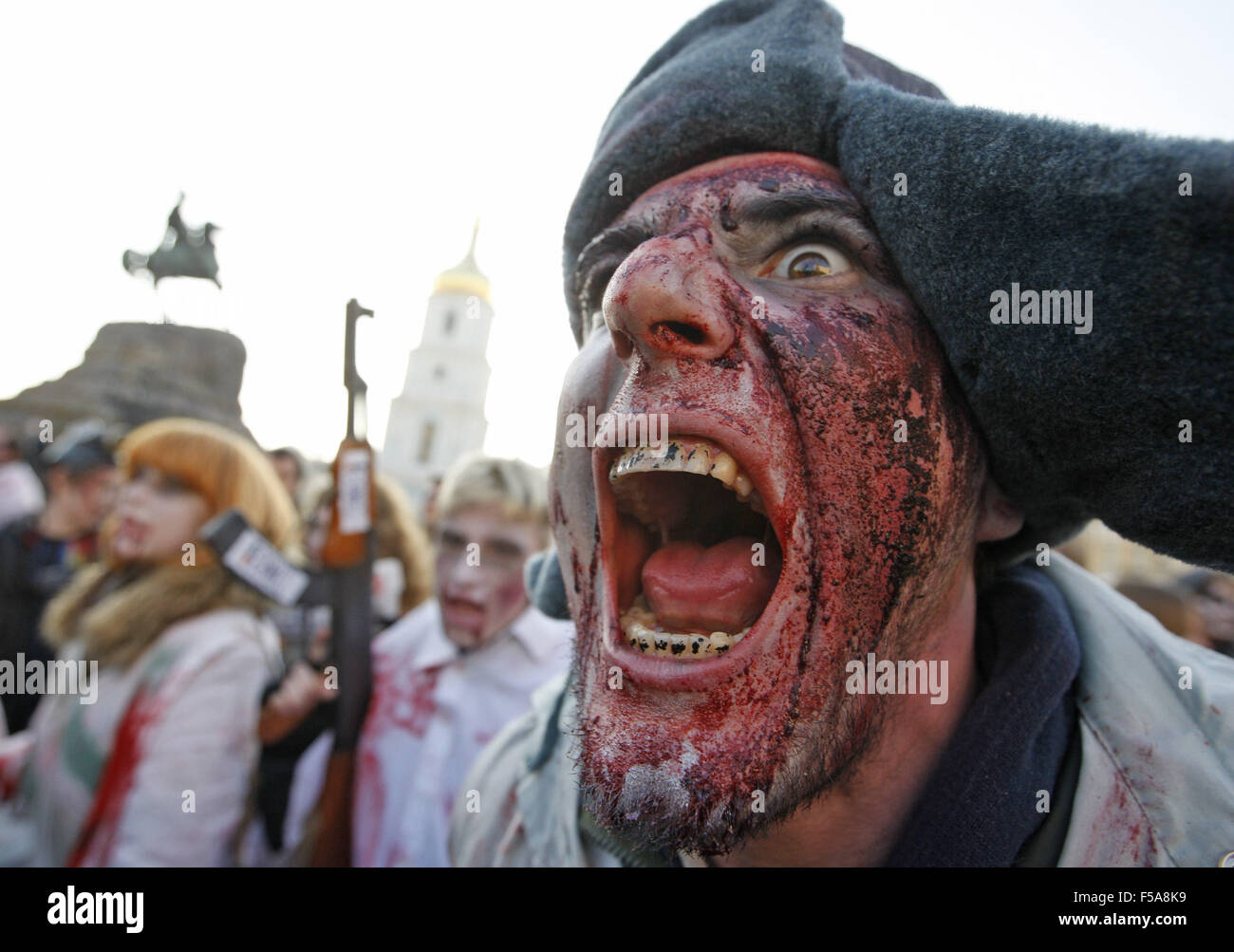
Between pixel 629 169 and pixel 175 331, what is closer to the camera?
pixel 629 169

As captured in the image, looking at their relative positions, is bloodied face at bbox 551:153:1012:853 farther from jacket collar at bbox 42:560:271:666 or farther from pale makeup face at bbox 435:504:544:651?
jacket collar at bbox 42:560:271:666

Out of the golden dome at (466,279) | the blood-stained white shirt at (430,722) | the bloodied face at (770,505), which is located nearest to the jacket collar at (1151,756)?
the bloodied face at (770,505)

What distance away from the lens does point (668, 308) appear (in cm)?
139

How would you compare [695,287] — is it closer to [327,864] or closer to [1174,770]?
[1174,770]

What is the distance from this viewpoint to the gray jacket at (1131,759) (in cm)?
132

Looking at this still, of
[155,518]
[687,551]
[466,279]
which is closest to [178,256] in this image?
[155,518]

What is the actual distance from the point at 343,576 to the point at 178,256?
23896 mm

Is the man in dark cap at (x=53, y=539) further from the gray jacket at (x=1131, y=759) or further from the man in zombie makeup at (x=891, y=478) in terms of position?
the man in zombie makeup at (x=891, y=478)

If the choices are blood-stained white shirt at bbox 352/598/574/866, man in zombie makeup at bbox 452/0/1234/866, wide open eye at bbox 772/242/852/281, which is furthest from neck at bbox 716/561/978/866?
blood-stained white shirt at bbox 352/598/574/866

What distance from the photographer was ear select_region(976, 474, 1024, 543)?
5.34 ft

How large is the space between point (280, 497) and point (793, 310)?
2.81 metres

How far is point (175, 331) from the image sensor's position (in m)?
18.8

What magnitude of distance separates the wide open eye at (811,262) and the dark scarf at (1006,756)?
0.95m

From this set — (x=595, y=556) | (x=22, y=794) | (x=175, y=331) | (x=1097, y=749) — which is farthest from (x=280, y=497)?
(x=175, y=331)
